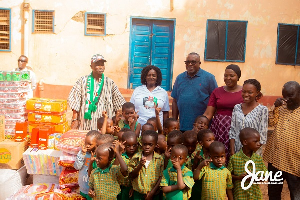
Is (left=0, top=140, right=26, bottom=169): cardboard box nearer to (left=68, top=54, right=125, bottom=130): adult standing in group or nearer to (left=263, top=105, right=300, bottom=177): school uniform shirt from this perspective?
(left=68, top=54, right=125, bottom=130): adult standing in group

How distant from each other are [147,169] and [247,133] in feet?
3.59

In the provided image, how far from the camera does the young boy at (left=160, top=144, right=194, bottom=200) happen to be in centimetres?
321

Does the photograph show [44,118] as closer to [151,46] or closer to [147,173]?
[147,173]

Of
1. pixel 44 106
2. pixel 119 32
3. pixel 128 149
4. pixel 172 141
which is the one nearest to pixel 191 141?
pixel 172 141

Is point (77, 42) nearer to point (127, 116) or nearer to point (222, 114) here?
point (127, 116)

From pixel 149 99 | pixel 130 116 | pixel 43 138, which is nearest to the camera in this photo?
pixel 130 116

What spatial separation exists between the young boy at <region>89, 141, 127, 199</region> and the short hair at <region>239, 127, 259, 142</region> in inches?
50.0

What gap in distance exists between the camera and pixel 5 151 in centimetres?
490

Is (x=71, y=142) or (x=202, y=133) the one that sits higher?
(x=202, y=133)

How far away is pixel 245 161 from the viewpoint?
3572 mm

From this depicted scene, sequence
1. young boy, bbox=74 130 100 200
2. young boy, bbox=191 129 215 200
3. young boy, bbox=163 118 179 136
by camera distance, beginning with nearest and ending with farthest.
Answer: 1. young boy, bbox=191 129 215 200
2. young boy, bbox=74 130 100 200
3. young boy, bbox=163 118 179 136

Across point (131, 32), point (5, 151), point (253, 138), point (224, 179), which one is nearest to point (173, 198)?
point (224, 179)

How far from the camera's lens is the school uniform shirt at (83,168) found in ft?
13.0

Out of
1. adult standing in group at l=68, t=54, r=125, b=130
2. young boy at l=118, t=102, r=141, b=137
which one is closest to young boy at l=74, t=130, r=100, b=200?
young boy at l=118, t=102, r=141, b=137
